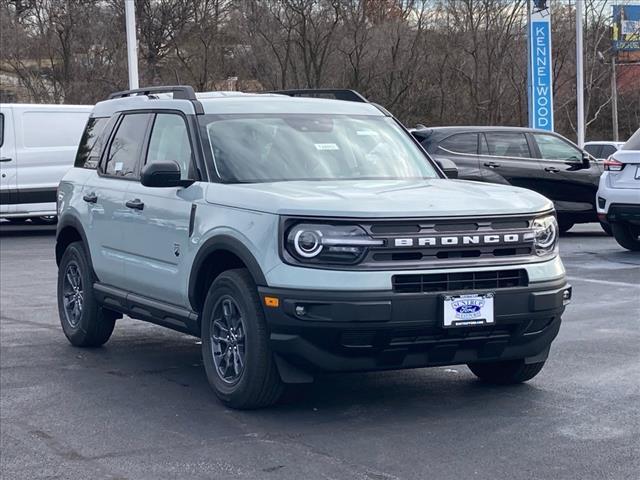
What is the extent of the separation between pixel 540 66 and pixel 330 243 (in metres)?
21.2

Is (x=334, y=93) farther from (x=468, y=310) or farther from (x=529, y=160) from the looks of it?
(x=529, y=160)

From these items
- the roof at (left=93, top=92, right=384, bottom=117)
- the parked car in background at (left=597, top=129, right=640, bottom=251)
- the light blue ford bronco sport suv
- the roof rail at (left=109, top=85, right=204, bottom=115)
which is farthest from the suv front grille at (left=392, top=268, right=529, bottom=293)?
the parked car in background at (left=597, top=129, right=640, bottom=251)

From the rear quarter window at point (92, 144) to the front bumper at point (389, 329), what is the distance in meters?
3.11

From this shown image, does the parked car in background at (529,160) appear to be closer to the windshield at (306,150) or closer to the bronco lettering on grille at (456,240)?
the windshield at (306,150)

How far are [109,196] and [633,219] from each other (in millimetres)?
8077

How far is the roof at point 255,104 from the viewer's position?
7688mm

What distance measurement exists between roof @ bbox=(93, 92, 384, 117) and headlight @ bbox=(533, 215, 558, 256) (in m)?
1.82

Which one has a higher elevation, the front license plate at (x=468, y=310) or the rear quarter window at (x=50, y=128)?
the rear quarter window at (x=50, y=128)

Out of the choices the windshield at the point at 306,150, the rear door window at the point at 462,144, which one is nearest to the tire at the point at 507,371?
the windshield at the point at 306,150

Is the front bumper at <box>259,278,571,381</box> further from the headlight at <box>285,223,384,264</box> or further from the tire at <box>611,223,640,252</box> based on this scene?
the tire at <box>611,223,640,252</box>

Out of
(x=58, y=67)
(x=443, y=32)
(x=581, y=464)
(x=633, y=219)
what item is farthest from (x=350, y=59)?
(x=581, y=464)

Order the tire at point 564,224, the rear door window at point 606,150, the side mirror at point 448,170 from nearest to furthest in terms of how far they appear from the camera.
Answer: the side mirror at point 448,170, the tire at point 564,224, the rear door window at point 606,150

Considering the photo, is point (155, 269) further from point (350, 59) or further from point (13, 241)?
point (350, 59)

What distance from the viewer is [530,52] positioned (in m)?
26.4
